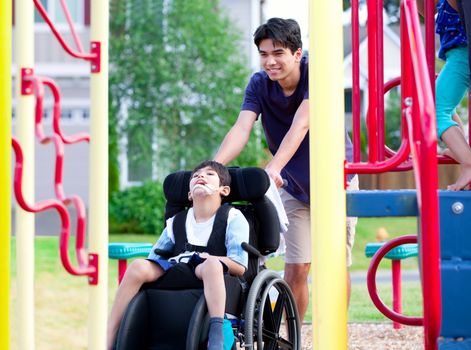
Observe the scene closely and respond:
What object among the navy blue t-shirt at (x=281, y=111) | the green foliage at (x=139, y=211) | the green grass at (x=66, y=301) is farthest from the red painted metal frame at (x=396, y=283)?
the green foliage at (x=139, y=211)

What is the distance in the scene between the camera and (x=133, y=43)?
18.9 m

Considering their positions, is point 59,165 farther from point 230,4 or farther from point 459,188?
point 230,4

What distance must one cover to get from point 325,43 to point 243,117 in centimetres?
201

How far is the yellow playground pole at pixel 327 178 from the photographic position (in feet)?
10.00

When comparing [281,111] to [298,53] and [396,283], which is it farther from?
[396,283]

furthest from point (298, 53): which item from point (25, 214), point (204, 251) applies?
point (25, 214)

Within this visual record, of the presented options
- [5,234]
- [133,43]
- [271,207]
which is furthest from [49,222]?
[5,234]

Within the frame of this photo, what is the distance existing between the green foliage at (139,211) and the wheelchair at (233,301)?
41.3 feet

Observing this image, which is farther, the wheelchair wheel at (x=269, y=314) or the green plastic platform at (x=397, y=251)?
the green plastic platform at (x=397, y=251)

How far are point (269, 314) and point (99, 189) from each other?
1285 millimetres

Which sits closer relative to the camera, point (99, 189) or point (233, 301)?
point (99, 189)

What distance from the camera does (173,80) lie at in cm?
1861

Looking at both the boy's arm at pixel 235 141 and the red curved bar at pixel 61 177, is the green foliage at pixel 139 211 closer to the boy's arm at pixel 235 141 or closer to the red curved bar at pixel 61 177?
the boy's arm at pixel 235 141

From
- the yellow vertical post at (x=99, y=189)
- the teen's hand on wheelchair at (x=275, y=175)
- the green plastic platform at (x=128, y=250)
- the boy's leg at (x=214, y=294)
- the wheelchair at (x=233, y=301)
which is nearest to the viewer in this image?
the yellow vertical post at (x=99, y=189)
